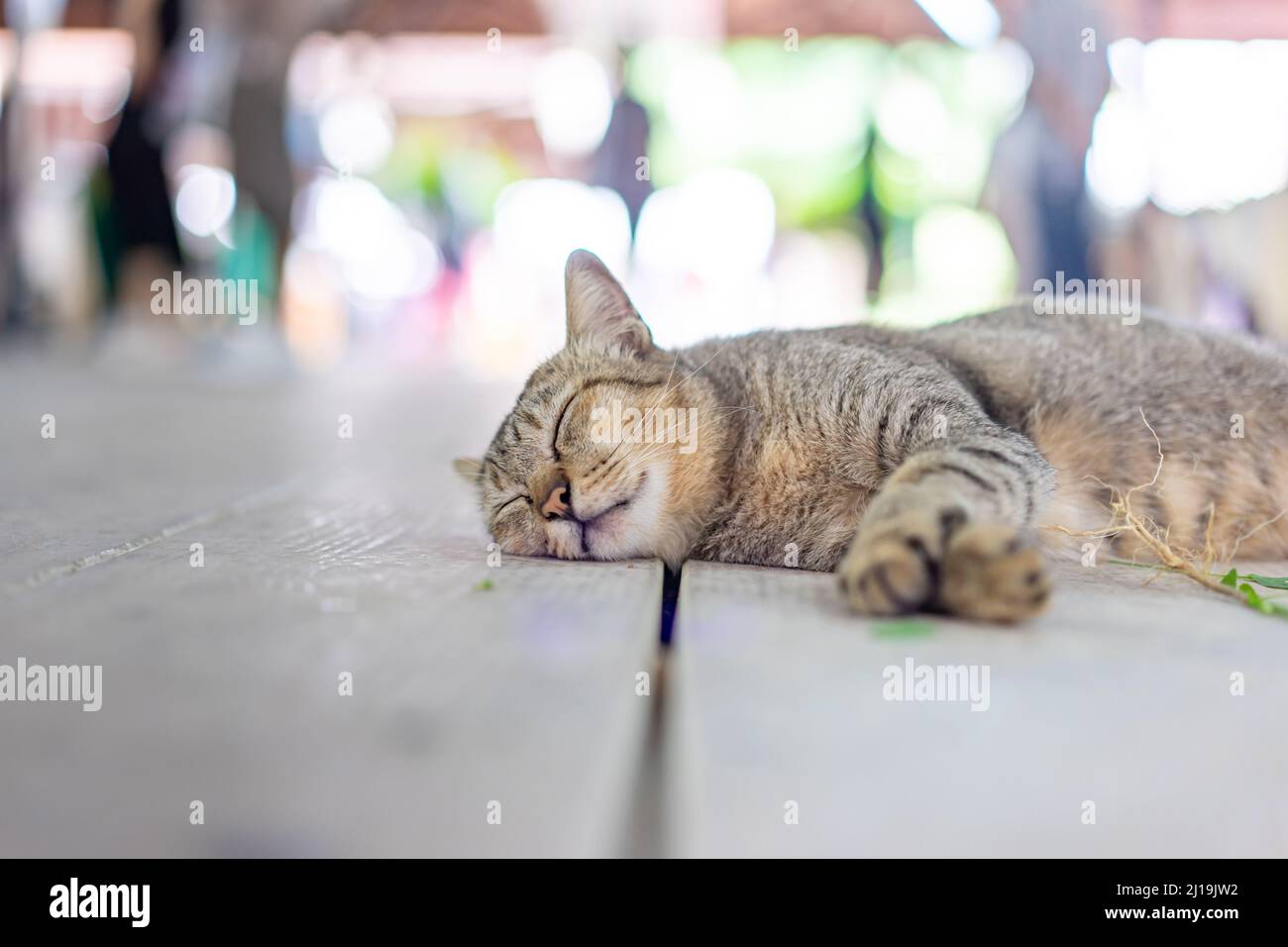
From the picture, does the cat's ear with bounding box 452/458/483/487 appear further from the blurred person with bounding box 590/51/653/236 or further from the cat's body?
the blurred person with bounding box 590/51/653/236

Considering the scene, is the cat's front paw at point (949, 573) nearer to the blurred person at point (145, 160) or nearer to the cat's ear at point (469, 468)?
the cat's ear at point (469, 468)

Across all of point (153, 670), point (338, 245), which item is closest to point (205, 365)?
point (153, 670)

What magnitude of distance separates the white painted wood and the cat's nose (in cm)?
58

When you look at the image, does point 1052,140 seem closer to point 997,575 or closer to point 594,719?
point 997,575

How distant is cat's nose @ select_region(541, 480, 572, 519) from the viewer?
1.88m

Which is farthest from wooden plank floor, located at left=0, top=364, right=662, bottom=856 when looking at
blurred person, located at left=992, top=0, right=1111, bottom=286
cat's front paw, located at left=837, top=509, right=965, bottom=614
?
blurred person, located at left=992, top=0, right=1111, bottom=286

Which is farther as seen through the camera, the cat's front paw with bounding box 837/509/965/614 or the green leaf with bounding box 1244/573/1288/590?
the green leaf with bounding box 1244/573/1288/590

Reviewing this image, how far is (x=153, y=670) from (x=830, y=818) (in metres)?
0.69

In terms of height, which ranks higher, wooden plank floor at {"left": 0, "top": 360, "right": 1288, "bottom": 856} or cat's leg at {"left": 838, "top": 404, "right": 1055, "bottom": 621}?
cat's leg at {"left": 838, "top": 404, "right": 1055, "bottom": 621}

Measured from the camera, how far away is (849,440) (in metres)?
1.92

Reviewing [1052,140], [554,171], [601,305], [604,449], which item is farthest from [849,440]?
[554,171]

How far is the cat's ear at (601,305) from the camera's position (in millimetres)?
2211

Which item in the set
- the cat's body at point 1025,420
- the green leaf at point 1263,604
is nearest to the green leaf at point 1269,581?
the green leaf at point 1263,604

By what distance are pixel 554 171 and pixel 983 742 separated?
62.4 feet
